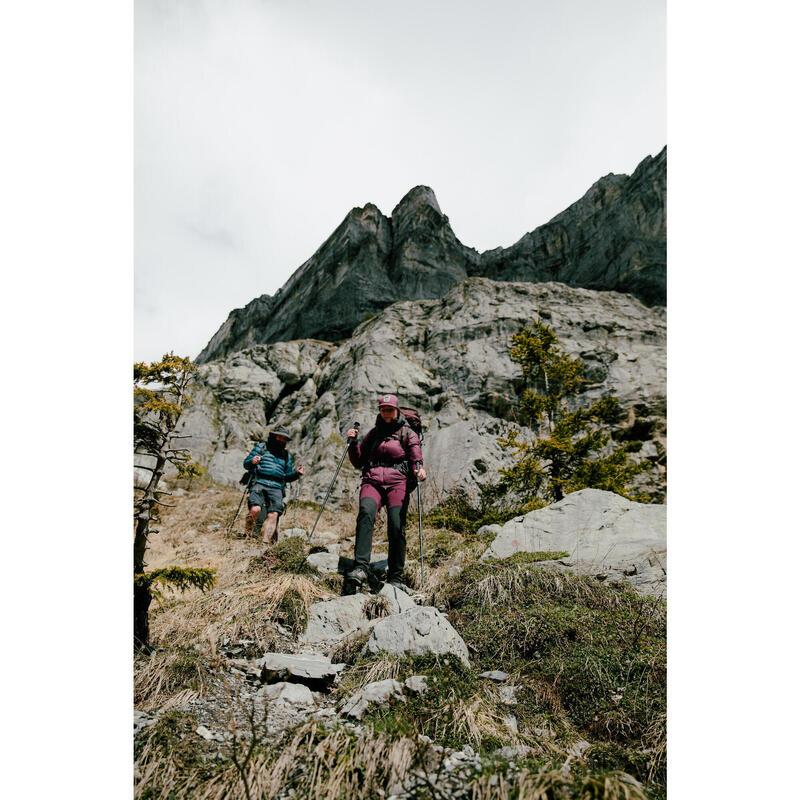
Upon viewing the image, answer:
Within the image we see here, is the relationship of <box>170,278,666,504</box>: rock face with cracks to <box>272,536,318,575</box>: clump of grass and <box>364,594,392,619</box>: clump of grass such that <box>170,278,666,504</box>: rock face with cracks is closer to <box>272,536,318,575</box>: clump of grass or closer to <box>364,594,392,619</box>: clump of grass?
<box>272,536,318,575</box>: clump of grass

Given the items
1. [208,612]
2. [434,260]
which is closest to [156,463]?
[208,612]

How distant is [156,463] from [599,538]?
16.9 feet

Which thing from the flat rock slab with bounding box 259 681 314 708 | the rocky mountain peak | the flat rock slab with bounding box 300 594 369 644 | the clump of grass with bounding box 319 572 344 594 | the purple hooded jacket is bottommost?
the clump of grass with bounding box 319 572 344 594

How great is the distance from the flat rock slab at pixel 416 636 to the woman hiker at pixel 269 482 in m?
4.25

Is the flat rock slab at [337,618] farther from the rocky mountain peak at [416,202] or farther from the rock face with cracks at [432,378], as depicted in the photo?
the rocky mountain peak at [416,202]

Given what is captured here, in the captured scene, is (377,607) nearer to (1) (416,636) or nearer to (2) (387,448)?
(1) (416,636)

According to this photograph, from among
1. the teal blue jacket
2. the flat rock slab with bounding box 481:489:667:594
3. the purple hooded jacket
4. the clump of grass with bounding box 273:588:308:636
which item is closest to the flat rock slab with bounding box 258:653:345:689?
the clump of grass with bounding box 273:588:308:636

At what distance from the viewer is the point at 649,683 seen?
2627mm

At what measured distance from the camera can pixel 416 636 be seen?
3135mm

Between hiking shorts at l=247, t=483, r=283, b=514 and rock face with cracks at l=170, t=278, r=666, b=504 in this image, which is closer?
hiking shorts at l=247, t=483, r=283, b=514

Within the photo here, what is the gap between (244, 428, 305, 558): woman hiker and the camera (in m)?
7.29

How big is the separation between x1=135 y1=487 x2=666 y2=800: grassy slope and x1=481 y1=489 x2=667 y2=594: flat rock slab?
1.74 feet

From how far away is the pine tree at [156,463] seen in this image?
9.82ft

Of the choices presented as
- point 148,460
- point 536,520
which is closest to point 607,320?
point 536,520
